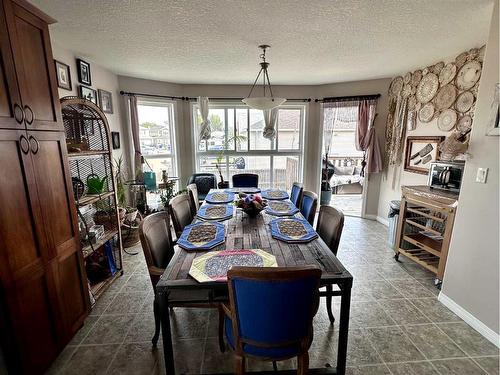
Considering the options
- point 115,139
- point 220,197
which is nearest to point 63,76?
A: point 115,139

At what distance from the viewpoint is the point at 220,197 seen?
302 cm

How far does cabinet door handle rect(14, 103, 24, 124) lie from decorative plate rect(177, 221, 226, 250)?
45.8 inches

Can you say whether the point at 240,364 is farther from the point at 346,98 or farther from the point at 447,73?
the point at 346,98

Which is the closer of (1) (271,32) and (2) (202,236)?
(2) (202,236)

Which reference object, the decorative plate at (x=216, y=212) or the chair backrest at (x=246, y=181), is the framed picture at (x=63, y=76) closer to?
the decorative plate at (x=216, y=212)

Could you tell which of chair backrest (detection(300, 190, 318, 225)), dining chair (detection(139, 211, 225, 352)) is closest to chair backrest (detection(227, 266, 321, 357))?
dining chair (detection(139, 211, 225, 352))

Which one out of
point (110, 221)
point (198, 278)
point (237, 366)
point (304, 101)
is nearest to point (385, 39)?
point (304, 101)

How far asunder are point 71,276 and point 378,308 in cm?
253

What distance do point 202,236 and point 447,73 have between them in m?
3.45

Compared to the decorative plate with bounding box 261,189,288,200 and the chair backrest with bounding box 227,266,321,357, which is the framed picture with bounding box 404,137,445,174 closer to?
the decorative plate with bounding box 261,189,288,200

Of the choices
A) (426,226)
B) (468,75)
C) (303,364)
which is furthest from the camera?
(426,226)

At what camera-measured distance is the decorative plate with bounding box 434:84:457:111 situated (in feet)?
9.46

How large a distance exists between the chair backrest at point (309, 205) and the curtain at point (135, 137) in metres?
2.70

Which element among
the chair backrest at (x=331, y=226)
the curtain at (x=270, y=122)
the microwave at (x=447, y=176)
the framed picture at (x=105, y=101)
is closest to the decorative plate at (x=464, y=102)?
the microwave at (x=447, y=176)
